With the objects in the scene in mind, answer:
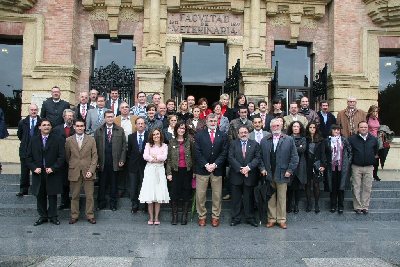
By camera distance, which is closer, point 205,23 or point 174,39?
point 174,39

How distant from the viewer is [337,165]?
9.33 metres

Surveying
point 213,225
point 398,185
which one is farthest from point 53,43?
point 398,185

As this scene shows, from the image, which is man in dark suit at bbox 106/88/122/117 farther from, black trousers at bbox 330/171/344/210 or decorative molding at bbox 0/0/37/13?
decorative molding at bbox 0/0/37/13

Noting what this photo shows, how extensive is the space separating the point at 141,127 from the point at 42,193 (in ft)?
7.50

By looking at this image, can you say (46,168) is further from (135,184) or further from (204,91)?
(204,91)

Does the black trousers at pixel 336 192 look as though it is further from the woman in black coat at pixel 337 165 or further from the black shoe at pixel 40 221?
the black shoe at pixel 40 221

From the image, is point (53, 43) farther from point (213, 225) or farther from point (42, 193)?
point (213, 225)

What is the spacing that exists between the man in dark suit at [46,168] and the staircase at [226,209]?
384 mm

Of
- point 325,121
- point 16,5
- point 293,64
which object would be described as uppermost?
point 16,5

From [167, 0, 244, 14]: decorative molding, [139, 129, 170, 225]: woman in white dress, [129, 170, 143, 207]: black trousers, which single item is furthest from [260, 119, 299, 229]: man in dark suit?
[167, 0, 244, 14]: decorative molding

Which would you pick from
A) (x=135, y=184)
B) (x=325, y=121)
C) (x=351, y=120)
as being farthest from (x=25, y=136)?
(x=351, y=120)

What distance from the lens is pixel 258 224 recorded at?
28.2 ft

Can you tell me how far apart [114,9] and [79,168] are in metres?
7.52

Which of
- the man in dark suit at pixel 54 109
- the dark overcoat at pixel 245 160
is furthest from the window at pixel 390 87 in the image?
the man in dark suit at pixel 54 109
